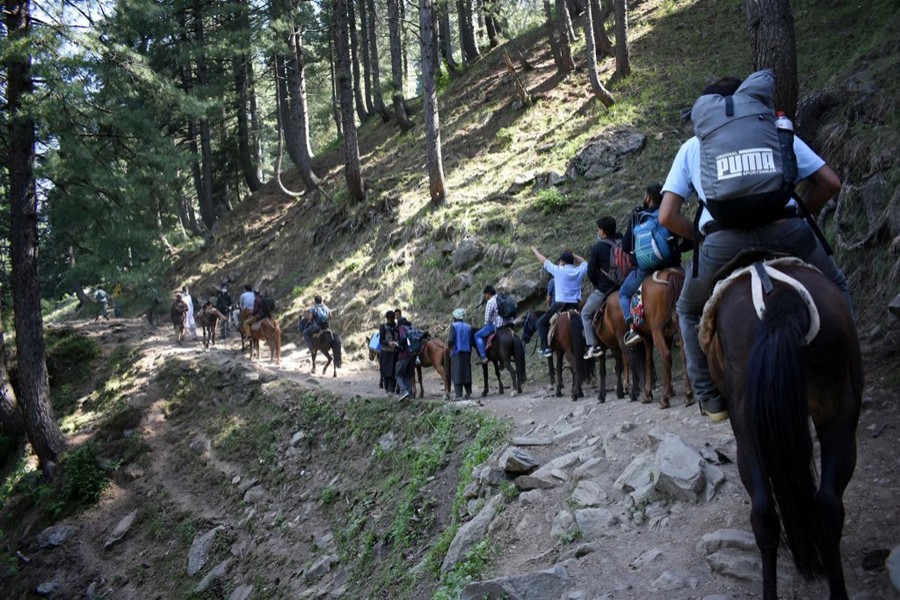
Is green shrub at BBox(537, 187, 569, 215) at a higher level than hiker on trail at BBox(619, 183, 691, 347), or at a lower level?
higher

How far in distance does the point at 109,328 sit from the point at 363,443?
20598 millimetres

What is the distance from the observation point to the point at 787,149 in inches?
181

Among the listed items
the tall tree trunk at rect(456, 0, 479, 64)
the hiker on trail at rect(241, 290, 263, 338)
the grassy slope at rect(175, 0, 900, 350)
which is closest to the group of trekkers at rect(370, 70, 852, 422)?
the grassy slope at rect(175, 0, 900, 350)

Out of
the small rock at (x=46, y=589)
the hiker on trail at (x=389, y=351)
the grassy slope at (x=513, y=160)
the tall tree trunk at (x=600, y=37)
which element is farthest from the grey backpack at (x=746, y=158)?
the tall tree trunk at (x=600, y=37)

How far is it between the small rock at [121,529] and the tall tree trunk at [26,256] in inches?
120

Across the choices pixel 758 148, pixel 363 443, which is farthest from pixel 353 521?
pixel 758 148

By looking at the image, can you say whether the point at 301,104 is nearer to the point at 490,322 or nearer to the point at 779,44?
the point at 490,322

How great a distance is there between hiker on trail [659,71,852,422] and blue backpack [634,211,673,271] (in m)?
3.52

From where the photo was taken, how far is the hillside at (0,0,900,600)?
604cm

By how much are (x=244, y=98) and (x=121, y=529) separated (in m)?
27.0

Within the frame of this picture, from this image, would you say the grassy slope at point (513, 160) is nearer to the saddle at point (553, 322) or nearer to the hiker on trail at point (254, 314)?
the hiker on trail at point (254, 314)

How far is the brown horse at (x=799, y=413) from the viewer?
3822 millimetres

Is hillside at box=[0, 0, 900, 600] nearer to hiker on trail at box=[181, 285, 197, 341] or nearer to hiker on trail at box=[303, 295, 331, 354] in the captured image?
hiker on trail at box=[303, 295, 331, 354]

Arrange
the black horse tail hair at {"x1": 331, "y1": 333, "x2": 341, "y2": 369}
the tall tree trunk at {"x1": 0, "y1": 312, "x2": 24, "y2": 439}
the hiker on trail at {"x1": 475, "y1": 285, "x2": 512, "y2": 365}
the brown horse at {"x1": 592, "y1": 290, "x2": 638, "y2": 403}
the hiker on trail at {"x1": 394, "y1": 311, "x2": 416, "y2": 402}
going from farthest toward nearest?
1. the black horse tail hair at {"x1": 331, "y1": 333, "x2": 341, "y2": 369}
2. the tall tree trunk at {"x1": 0, "y1": 312, "x2": 24, "y2": 439}
3. the hiker on trail at {"x1": 394, "y1": 311, "x2": 416, "y2": 402}
4. the hiker on trail at {"x1": 475, "y1": 285, "x2": 512, "y2": 365}
5. the brown horse at {"x1": 592, "y1": 290, "x2": 638, "y2": 403}
